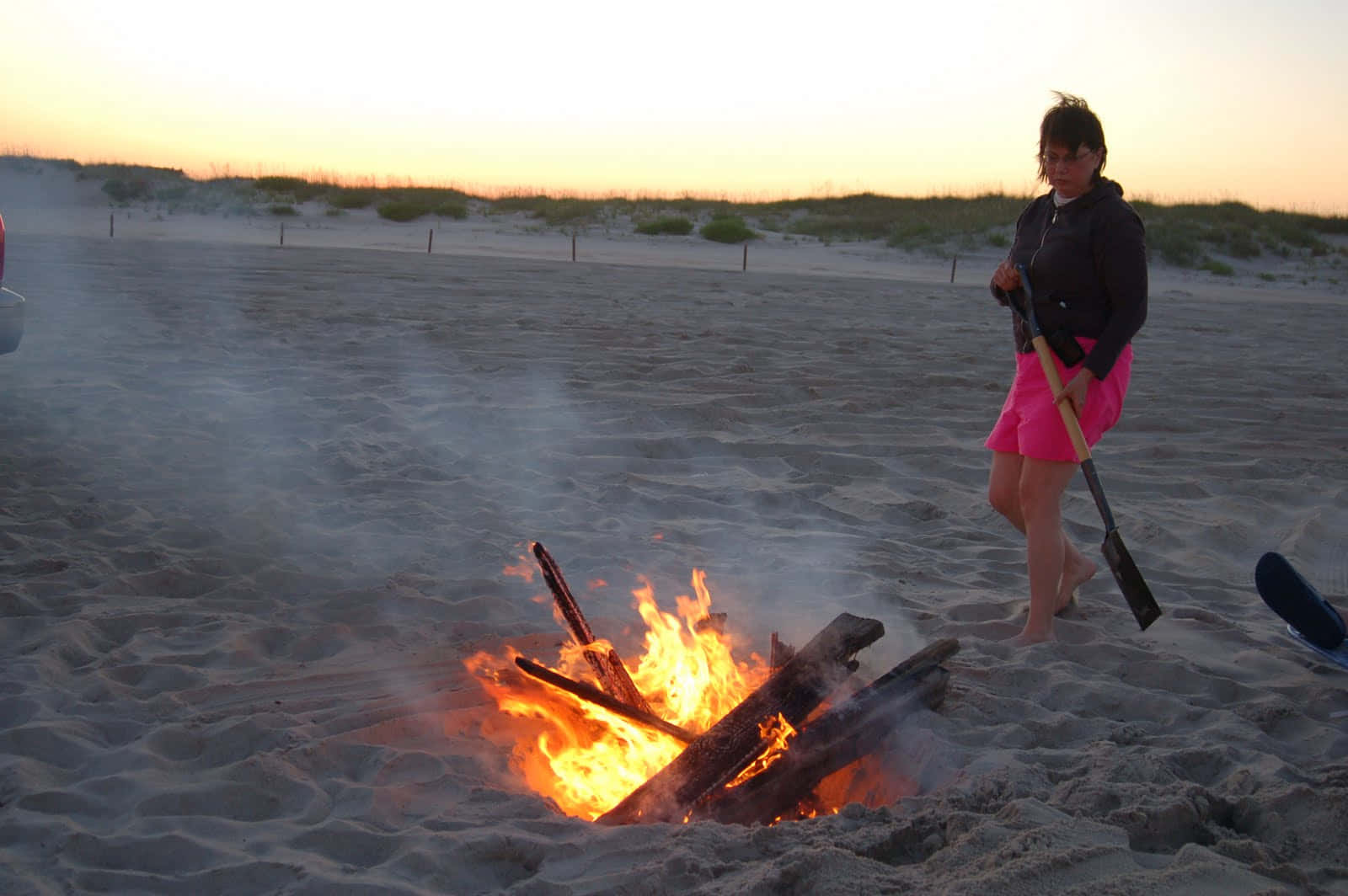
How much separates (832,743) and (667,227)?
29.5 m

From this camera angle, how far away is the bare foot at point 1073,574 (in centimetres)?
390

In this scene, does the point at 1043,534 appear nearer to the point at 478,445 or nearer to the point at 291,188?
the point at 478,445

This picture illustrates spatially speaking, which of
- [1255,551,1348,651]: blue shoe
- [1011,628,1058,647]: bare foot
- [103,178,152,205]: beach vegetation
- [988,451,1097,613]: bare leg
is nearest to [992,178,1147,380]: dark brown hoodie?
[988,451,1097,613]: bare leg

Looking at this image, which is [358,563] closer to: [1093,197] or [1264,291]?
[1093,197]

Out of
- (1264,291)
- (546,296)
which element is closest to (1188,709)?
(546,296)

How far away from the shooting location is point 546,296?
41.8 ft

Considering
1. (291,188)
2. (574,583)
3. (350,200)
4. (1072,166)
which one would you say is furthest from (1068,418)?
(291,188)

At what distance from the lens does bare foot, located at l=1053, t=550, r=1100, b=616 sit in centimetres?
390

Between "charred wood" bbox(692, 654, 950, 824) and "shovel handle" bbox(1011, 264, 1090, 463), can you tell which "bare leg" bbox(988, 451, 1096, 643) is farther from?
"charred wood" bbox(692, 654, 950, 824)

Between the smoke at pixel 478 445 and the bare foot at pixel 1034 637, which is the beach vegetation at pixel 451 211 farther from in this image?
the bare foot at pixel 1034 637

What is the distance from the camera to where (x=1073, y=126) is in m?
3.26

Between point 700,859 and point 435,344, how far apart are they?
23.1 ft

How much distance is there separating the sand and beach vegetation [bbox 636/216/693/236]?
22.0 meters

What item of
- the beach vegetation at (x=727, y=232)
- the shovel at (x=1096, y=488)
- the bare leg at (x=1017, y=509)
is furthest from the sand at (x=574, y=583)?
the beach vegetation at (x=727, y=232)
